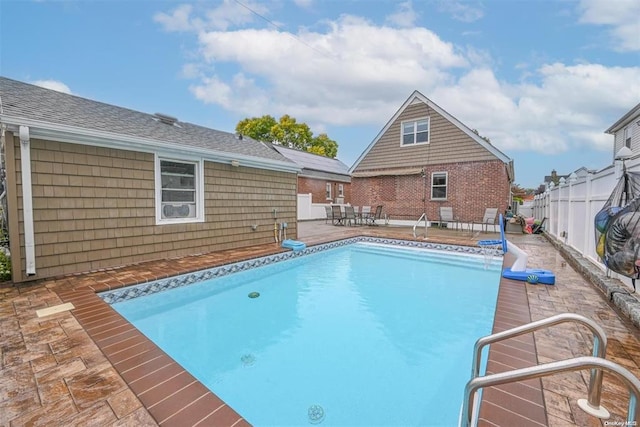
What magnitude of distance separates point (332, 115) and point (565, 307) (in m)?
23.3

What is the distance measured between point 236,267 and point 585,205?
7216 mm

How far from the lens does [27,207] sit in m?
4.53

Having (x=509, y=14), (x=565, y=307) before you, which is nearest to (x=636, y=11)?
(x=509, y=14)

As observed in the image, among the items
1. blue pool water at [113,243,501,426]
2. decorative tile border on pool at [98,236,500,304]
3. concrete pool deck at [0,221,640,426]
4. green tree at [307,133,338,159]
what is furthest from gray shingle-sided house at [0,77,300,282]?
green tree at [307,133,338,159]

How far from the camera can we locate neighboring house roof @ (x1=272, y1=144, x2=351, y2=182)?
58.7 ft

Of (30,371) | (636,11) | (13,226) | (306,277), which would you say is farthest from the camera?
(636,11)

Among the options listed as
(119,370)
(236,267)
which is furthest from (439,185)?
(119,370)

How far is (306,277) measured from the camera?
6652mm

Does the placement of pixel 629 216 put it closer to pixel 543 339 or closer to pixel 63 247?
pixel 543 339

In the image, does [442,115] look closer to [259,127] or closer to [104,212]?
[104,212]

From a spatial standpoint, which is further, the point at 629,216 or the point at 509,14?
the point at 509,14

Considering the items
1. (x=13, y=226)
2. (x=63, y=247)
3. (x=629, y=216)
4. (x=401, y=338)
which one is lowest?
(x=401, y=338)

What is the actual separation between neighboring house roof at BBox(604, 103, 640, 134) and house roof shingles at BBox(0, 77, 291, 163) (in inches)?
665

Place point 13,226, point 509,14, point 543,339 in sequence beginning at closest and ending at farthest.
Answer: point 543,339 → point 13,226 → point 509,14
